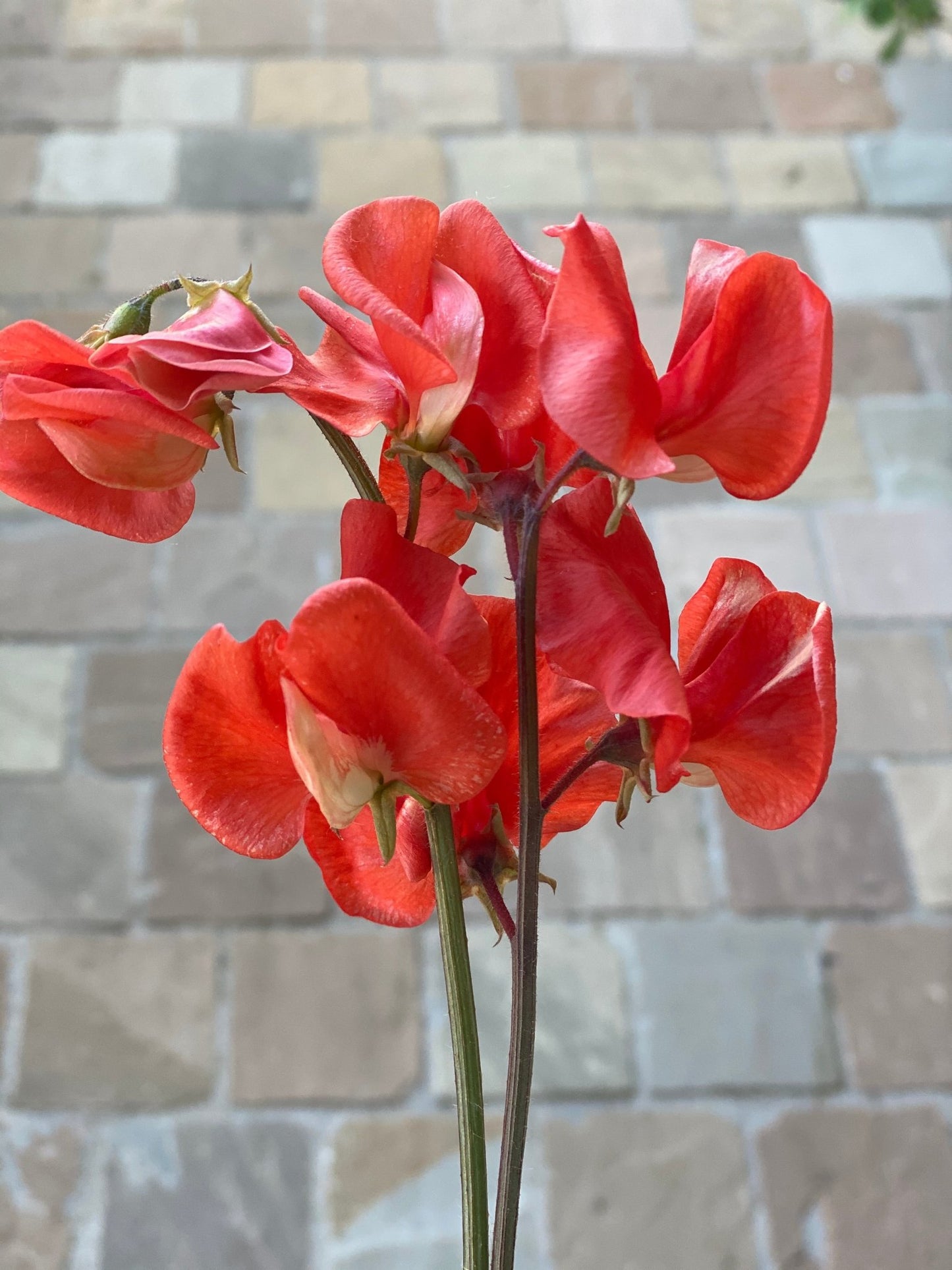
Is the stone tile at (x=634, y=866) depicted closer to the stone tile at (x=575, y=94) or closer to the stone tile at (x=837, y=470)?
the stone tile at (x=837, y=470)

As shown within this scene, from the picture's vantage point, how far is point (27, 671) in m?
1.09

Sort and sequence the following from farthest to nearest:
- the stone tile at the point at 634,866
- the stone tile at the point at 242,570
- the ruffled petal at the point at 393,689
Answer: the stone tile at the point at 242,570 → the stone tile at the point at 634,866 → the ruffled petal at the point at 393,689

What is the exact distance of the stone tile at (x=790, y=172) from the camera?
1.42 m

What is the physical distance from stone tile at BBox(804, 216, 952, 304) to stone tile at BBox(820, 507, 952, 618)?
0.93 feet

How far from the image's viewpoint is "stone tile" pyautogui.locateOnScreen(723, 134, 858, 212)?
1.42m

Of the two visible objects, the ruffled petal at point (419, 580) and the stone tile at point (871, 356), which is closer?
the ruffled petal at point (419, 580)

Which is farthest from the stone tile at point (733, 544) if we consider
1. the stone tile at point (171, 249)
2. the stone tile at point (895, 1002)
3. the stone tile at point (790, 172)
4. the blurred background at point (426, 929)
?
the stone tile at point (171, 249)

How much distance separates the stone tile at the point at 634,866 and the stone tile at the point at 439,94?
0.87 metres

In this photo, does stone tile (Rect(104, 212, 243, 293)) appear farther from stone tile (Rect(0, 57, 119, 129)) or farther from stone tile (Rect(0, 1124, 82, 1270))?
stone tile (Rect(0, 1124, 82, 1270))

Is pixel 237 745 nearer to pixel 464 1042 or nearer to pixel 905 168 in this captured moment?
pixel 464 1042

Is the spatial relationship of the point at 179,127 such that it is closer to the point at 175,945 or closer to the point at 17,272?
the point at 17,272

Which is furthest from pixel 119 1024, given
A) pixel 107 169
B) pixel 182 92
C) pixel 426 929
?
pixel 182 92

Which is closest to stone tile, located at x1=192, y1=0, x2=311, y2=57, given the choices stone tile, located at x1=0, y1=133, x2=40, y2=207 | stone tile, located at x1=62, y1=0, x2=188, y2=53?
stone tile, located at x1=62, y1=0, x2=188, y2=53

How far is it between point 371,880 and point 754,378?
144mm
